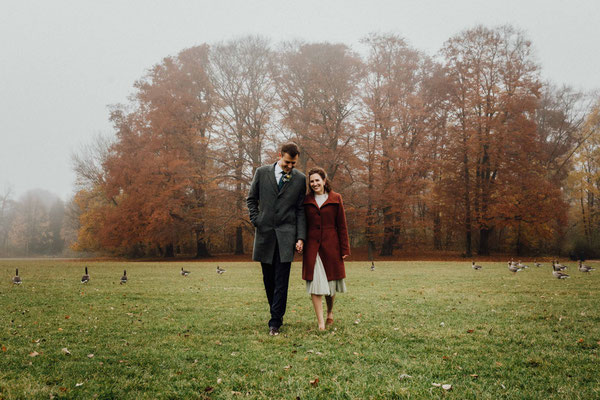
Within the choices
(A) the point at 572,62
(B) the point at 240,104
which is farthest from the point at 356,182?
(A) the point at 572,62

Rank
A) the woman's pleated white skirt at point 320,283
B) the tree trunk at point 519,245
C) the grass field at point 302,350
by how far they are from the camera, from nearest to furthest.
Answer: the grass field at point 302,350 < the woman's pleated white skirt at point 320,283 < the tree trunk at point 519,245

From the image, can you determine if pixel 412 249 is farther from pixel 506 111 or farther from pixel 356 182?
pixel 506 111

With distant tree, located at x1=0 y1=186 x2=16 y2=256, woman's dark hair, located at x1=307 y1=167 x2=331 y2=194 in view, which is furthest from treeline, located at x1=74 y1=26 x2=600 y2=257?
distant tree, located at x1=0 y1=186 x2=16 y2=256

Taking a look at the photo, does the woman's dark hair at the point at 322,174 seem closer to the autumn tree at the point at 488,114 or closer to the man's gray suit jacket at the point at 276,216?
the man's gray suit jacket at the point at 276,216

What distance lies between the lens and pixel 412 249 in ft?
114

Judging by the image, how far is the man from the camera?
5207mm

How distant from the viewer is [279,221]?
5.29m

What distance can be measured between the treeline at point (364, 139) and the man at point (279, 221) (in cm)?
2141

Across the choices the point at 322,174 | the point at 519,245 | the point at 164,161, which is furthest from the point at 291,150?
the point at 519,245

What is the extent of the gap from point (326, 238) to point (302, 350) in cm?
166

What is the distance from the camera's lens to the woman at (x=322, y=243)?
5.34m

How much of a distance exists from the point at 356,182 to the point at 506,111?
12.7m

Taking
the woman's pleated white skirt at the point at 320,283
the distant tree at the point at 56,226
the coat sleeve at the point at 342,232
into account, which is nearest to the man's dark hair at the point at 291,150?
the coat sleeve at the point at 342,232

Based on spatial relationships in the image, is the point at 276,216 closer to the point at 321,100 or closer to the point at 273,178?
the point at 273,178
